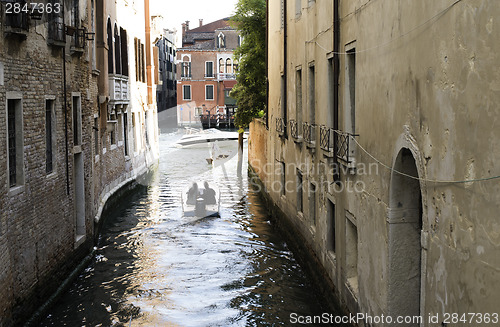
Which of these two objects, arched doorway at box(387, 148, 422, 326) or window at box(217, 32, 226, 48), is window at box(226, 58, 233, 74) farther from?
arched doorway at box(387, 148, 422, 326)

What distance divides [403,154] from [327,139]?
3.81m

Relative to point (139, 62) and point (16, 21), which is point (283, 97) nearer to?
point (16, 21)

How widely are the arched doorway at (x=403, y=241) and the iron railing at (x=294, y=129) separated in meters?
6.90

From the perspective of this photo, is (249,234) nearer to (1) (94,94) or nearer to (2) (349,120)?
(1) (94,94)

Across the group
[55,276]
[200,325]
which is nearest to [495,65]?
[200,325]

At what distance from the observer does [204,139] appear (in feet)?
139

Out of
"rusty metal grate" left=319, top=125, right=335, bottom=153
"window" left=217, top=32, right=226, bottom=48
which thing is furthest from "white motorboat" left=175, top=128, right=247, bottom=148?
"rusty metal grate" left=319, top=125, right=335, bottom=153

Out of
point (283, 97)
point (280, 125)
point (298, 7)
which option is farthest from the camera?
point (280, 125)

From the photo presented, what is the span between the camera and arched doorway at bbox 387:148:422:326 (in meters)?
6.83

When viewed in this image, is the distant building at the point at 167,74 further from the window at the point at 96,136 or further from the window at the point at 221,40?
the window at the point at 96,136

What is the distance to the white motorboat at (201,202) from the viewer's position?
19109 mm

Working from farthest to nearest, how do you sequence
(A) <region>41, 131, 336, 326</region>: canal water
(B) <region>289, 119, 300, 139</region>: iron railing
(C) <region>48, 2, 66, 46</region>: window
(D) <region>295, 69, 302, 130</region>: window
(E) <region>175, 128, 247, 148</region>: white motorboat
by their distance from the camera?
(E) <region>175, 128, 247, 148</region>: white motorboat → (D) <region>295, 69, 302, 130</region>: window → (B) <region>289, 119, 300, 139</region>: iron railing → (C) <region>48, 2, 66, 46</region>: window → (A) <region>41, 131, 336, 326</region>: canal water

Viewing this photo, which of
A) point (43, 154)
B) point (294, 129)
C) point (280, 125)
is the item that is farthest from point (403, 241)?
point (280, 125)

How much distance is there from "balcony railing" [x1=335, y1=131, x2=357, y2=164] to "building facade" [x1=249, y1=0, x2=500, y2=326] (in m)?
0.02
